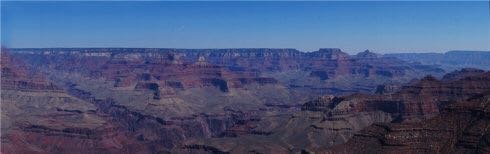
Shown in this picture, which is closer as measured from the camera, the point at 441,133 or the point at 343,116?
the point at 441,133

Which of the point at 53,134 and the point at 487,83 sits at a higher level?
the point at 487,83

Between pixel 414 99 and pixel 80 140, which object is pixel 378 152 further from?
pixel 80 140

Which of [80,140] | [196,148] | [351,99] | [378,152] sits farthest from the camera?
[80,140]

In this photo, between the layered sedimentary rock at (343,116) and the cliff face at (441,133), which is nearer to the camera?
the cliff face at (441,133)

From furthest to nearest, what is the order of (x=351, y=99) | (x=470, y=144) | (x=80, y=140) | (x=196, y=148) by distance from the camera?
(x=80, y=140), (x=351, y=99), (x=196, y=148), (x=470, y=144)

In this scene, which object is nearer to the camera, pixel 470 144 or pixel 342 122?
pixel 470 144

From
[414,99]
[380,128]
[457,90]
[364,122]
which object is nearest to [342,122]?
[364,122]

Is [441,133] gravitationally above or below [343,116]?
above

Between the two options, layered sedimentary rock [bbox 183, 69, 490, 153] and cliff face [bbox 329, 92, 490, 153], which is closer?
cliff face [bbox 329, 92, 490, 153]

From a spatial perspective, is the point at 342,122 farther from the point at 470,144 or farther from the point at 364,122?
the point at 470,144
